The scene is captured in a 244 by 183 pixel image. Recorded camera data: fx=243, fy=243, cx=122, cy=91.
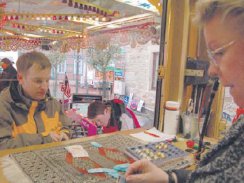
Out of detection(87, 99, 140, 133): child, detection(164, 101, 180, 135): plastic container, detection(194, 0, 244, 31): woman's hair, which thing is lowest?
detection(87, 99, 140, 133): child

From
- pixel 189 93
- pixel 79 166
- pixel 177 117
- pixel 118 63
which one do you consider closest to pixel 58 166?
pixel 79 166

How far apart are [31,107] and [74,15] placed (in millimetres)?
2617

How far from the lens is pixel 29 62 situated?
1381 millimetres

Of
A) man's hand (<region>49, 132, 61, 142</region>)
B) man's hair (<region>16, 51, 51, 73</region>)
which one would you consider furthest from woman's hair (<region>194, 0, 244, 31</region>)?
man's hair (<region>16, 51, 51, 73</region>)

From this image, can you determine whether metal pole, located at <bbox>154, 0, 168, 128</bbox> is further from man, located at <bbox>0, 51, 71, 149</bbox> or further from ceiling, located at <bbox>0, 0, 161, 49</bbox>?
ceiling, located at <bbox>0, 0, 161, 49</bbox>

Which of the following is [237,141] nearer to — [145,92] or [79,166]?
[79,166]

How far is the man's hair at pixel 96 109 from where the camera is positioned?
281cm

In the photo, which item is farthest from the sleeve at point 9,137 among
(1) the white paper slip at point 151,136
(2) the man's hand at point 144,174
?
(2) the man's hand at point 144,174

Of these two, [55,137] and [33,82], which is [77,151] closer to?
[55,137]

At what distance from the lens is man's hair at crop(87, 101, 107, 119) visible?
2.81 metres

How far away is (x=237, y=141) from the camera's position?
52 centimetres

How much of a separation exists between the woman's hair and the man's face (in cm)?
103

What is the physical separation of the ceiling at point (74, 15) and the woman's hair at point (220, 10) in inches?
90.1

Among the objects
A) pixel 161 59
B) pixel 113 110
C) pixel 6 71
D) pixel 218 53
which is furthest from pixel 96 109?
pixel 218 53
